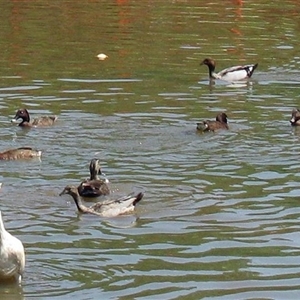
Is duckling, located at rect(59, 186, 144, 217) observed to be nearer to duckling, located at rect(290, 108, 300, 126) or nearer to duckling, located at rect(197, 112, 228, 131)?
duckling, located at rect(197, 112, 228, 131)

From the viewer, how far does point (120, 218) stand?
1140cm

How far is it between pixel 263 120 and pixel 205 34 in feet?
30.7

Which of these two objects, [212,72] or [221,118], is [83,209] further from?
[212,72]

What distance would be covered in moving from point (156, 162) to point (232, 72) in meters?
6.29

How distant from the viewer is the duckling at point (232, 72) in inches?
767

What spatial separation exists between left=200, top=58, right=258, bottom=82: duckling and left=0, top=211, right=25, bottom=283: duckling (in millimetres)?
10703

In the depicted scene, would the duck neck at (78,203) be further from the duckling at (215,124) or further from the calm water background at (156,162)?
the duckling at (215,124)

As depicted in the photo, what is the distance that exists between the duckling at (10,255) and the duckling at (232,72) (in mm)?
10703

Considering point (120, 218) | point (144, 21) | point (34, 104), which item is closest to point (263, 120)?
point (34, 104)

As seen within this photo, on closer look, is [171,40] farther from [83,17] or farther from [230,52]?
[83,17]

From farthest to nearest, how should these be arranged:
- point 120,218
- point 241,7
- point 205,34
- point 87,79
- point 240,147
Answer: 1. point 241,7
2. point 205,34
3. point 87,79
4. point 240,147
5. point 120,218

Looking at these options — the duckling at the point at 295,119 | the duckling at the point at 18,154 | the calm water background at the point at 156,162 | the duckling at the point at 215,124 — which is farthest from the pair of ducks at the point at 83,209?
the duckling at the point at 295,119

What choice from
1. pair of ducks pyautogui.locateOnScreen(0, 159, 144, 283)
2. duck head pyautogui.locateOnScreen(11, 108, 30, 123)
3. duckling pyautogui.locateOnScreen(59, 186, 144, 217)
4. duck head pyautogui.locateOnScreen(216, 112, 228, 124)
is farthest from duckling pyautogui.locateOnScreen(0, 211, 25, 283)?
duck head pyautogui.locateOnScreen(216, 112, 228, 124)

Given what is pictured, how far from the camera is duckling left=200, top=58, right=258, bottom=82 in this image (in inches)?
767
